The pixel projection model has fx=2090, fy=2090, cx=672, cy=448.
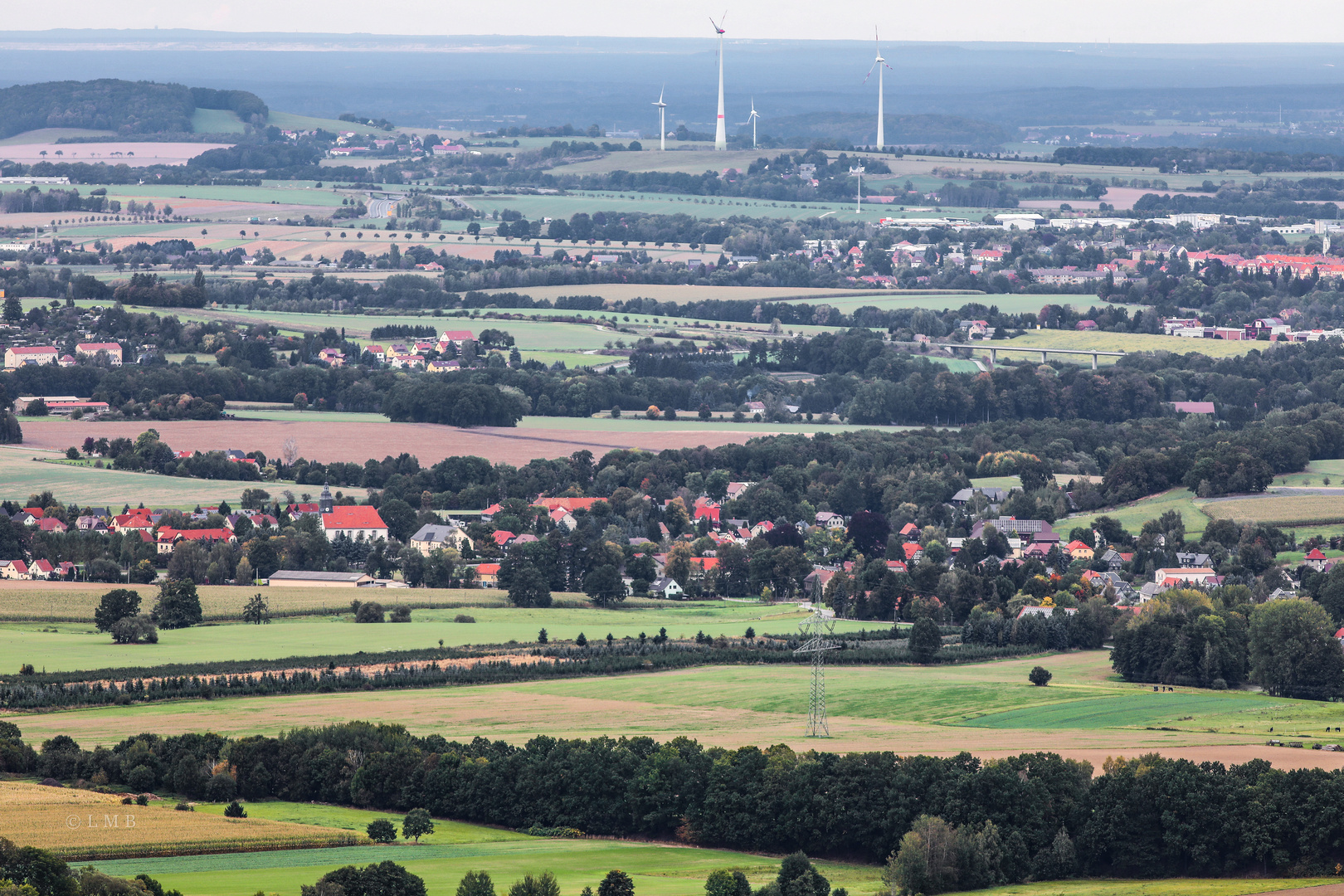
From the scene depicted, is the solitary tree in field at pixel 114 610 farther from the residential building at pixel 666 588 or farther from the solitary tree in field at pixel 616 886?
the solitary tree in field at pixel 616 886

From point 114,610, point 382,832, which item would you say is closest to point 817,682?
point 382,832

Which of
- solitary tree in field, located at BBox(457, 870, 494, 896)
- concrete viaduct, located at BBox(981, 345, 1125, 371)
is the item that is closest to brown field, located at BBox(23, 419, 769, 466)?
concrete viaduct, located at BBox(981, 345, 1125, 371)

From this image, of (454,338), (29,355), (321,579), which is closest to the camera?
(321,579)

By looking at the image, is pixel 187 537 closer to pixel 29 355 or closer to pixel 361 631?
pixel 361 631

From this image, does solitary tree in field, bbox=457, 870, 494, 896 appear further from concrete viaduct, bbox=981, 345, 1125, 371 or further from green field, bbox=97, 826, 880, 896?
concrete viaduct, bbox=981, 345, 1125, 371

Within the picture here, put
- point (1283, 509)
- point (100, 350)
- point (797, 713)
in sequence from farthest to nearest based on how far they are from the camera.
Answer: point (100, 350)
point (1283, 509)
point (797, 713)

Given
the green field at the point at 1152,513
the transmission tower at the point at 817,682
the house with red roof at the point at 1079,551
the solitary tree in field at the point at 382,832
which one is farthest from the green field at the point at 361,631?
the solitary tree in field at the point at 382,832
